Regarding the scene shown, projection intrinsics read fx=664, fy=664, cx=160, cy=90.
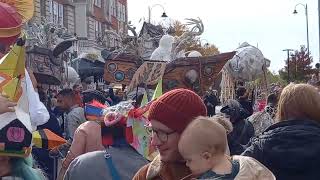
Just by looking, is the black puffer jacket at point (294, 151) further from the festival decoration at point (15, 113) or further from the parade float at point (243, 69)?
the parade float at point (243, 69)

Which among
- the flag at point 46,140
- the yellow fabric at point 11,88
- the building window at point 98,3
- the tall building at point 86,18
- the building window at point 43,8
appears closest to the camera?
the yellow fabric at point 11,88

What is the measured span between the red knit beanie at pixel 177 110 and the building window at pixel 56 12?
44876 mm

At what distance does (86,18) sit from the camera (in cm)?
5691

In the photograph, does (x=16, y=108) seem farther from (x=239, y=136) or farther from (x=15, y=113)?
(x=239, y=136)

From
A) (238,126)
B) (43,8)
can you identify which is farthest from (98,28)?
(238,126)

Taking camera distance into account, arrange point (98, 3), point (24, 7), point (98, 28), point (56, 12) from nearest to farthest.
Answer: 1. point (24, 7)
2. point (56, 12)
3. point (98, 28)
4. point (98, 3)

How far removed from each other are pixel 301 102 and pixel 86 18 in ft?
176

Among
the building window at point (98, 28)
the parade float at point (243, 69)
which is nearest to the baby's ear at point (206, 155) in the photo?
the parade float at point (243, 69)

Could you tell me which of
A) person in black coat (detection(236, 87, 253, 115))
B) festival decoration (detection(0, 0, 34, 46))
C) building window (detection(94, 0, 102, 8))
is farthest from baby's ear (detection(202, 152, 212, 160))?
building window (detection(94, 0, 102, 8))

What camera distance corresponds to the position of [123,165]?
4.05 metres

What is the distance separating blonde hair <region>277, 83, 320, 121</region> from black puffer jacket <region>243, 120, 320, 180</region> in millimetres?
46

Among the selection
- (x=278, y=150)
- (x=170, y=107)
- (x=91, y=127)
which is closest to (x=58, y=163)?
(x=91, y=127)

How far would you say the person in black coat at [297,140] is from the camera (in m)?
4.06

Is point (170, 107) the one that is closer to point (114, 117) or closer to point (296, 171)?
point (114, 117)
